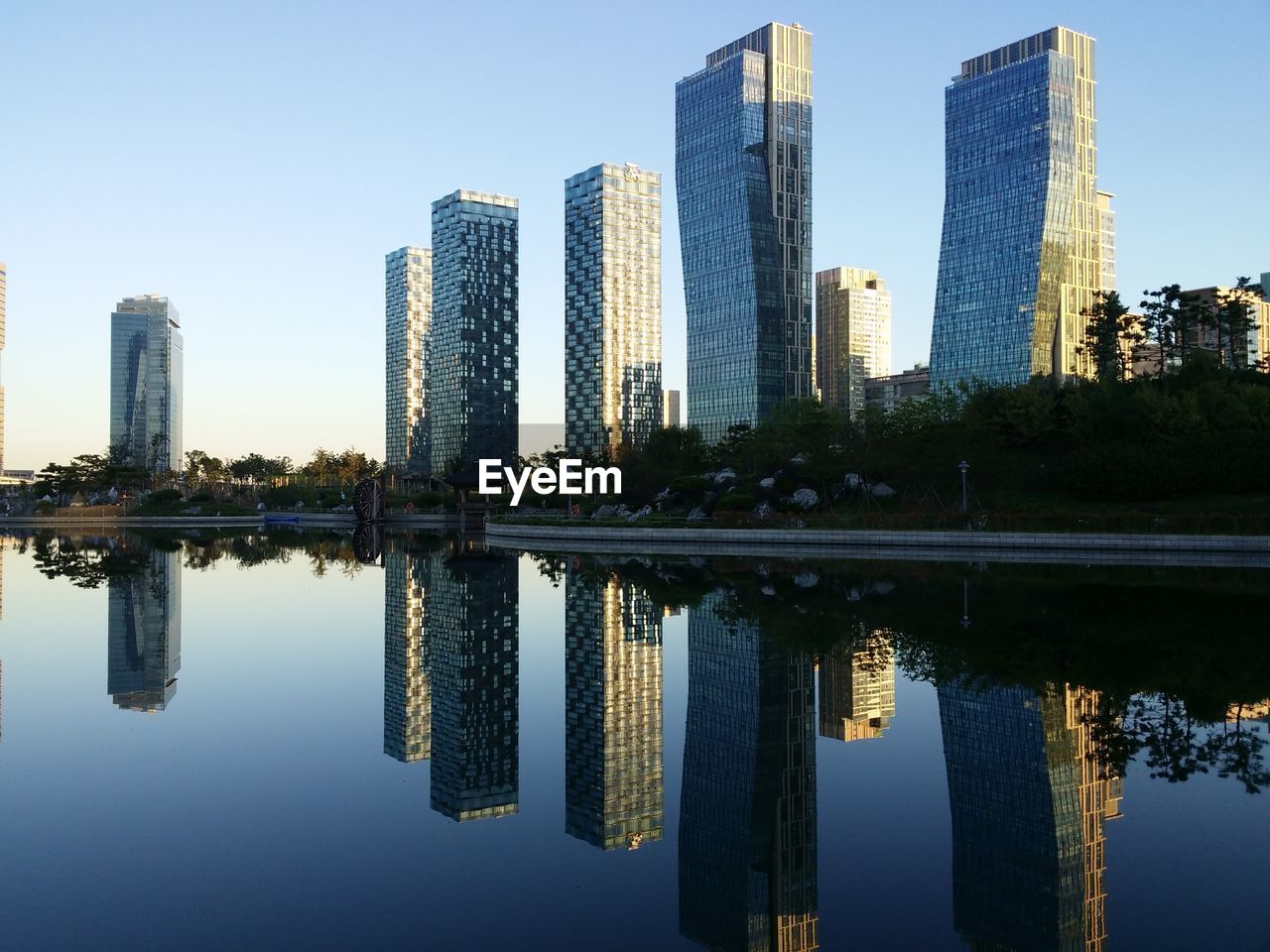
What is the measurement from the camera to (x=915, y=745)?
11.8 metres

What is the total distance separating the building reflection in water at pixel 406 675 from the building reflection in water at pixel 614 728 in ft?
6.54

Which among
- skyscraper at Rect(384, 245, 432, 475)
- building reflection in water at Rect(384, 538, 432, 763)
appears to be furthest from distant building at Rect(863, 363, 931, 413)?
building reflection in water at Rect(384, 538, 432, 763)

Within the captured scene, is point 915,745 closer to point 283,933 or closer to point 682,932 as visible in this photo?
point 682,932

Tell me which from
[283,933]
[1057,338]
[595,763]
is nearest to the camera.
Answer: [283,933]

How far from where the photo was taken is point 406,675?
16281 millimetres

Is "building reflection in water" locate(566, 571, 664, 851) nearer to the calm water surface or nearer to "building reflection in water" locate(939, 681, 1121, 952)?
the calm water surface

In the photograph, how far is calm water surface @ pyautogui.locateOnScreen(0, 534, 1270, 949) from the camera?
23.1ft

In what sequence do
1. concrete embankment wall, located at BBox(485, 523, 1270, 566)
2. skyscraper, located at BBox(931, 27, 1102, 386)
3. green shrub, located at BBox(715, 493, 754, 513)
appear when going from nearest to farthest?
concrete embankment wall, located at BBox(485, 523, 1270, 566) → green shrub, located at BBox(715, 493, 754, 513) → skyscraper, located at BBox(931, 27, 1102, 386)

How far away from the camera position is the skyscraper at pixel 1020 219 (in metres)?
120

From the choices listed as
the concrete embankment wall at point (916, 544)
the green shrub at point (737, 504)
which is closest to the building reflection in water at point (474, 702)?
the concrete embankment wall at point (916, 544)

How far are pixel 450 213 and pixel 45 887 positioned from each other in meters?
173

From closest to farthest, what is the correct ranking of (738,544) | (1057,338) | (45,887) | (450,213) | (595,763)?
(45,887) < (595,763) < (738,544) < (1057,338) < (450,213)

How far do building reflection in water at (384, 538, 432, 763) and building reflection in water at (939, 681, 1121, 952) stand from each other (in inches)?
250

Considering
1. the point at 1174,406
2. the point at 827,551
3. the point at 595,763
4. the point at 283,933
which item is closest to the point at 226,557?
the point at 827,551
